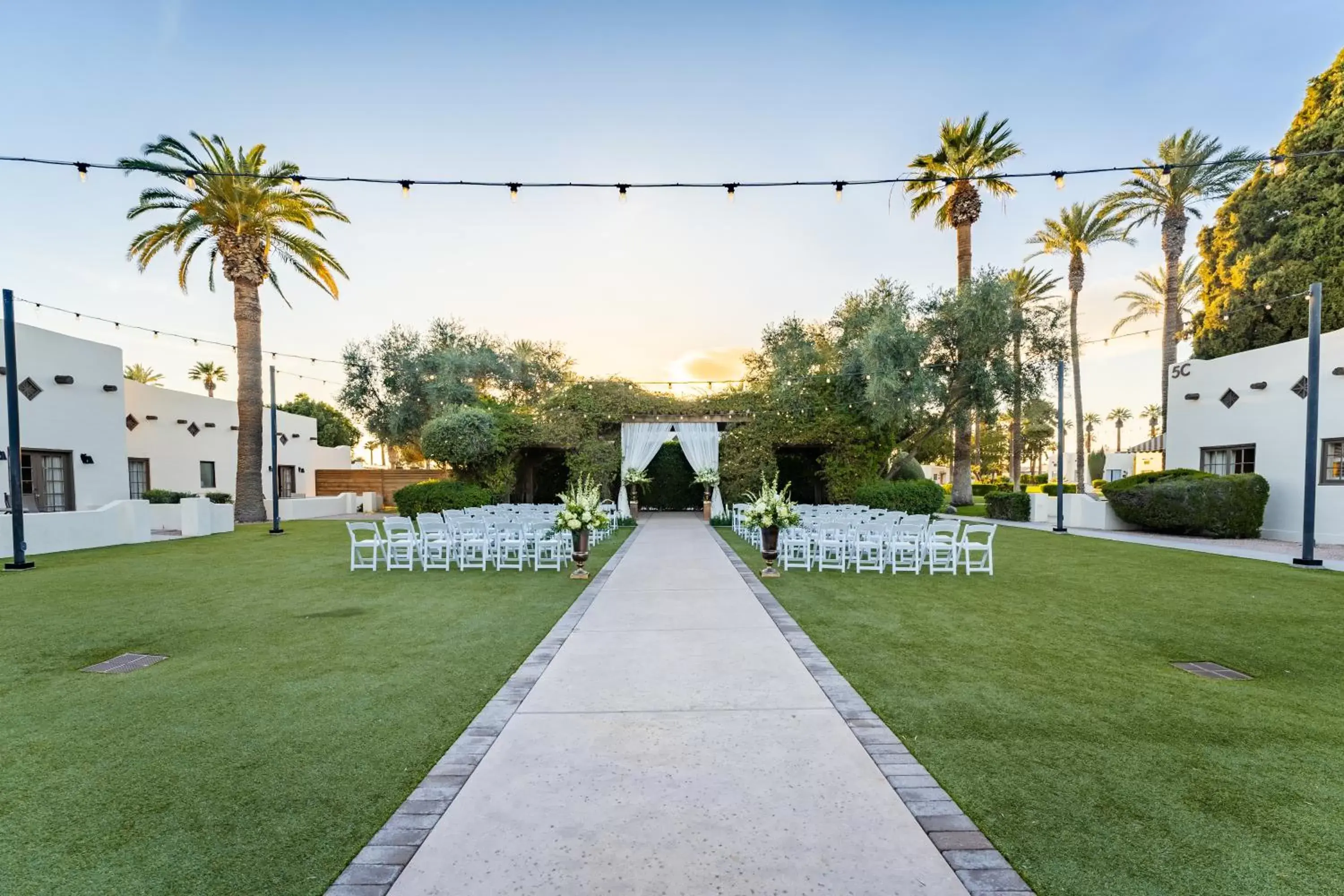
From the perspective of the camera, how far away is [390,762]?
10.4ft

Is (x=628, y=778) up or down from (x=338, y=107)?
down

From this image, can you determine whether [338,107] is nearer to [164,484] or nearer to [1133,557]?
[164,484]

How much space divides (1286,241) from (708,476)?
17528 mm

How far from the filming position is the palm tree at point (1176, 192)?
20078 mm

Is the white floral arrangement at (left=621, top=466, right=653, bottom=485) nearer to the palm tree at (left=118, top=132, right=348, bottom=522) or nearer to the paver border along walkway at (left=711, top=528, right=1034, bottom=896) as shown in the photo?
the palm tree at (left=118, top=132, right=348, bottom=522)

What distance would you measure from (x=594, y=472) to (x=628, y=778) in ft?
51.1

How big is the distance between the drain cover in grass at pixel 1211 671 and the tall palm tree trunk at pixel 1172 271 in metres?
20.5

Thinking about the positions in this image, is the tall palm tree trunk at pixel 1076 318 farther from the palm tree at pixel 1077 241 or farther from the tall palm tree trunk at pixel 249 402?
the tall palm tree trunk at pixel 249 402

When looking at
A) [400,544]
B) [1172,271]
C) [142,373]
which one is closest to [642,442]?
[400,544]

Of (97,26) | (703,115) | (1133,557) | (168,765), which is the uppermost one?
(97,26)

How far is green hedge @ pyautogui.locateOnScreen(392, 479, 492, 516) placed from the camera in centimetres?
1753

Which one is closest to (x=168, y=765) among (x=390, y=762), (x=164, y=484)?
(x=390, y=762)

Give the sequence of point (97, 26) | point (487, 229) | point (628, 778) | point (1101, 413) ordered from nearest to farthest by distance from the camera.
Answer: point (628, 778)
point (97, 26)
point (487, 229)
point (1101, 413)

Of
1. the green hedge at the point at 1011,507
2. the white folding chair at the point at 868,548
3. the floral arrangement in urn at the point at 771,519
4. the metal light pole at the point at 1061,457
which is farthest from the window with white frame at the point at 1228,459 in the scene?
the floral arrangement in urn at the point at 771,519
